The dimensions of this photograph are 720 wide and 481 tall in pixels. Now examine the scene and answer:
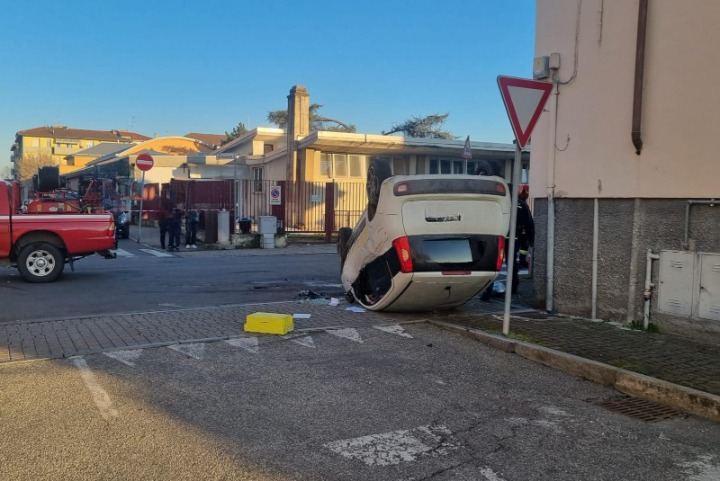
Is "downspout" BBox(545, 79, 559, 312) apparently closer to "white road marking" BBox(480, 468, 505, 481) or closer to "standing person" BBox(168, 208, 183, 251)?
"white road marking" BBox(480, 468, 505, 481)

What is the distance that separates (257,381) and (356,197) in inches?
766

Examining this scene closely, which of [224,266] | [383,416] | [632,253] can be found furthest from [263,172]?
[383,416]

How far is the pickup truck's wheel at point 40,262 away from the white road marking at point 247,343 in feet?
21.7

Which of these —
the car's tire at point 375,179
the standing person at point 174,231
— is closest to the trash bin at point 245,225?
the standing person at point 174,231

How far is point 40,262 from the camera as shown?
1141 centimetres

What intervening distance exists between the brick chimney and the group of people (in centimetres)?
595

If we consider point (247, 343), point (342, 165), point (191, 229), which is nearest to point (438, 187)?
point (247, 343)

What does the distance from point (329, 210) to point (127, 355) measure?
1554cm

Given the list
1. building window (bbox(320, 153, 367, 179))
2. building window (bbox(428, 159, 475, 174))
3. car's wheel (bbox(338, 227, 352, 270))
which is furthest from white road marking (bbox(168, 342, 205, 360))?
building window (bbox(428, 159, 475, 174))

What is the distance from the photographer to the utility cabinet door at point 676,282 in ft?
21.4

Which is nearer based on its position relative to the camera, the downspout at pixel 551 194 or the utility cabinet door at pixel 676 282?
the utility cabinet door at pixel 676 282

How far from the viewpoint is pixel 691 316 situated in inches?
257

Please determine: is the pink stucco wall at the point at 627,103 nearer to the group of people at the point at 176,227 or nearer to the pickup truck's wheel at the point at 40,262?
the pickup truck's wheel at the point at 40,262

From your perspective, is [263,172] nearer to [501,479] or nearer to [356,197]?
[356,197]
